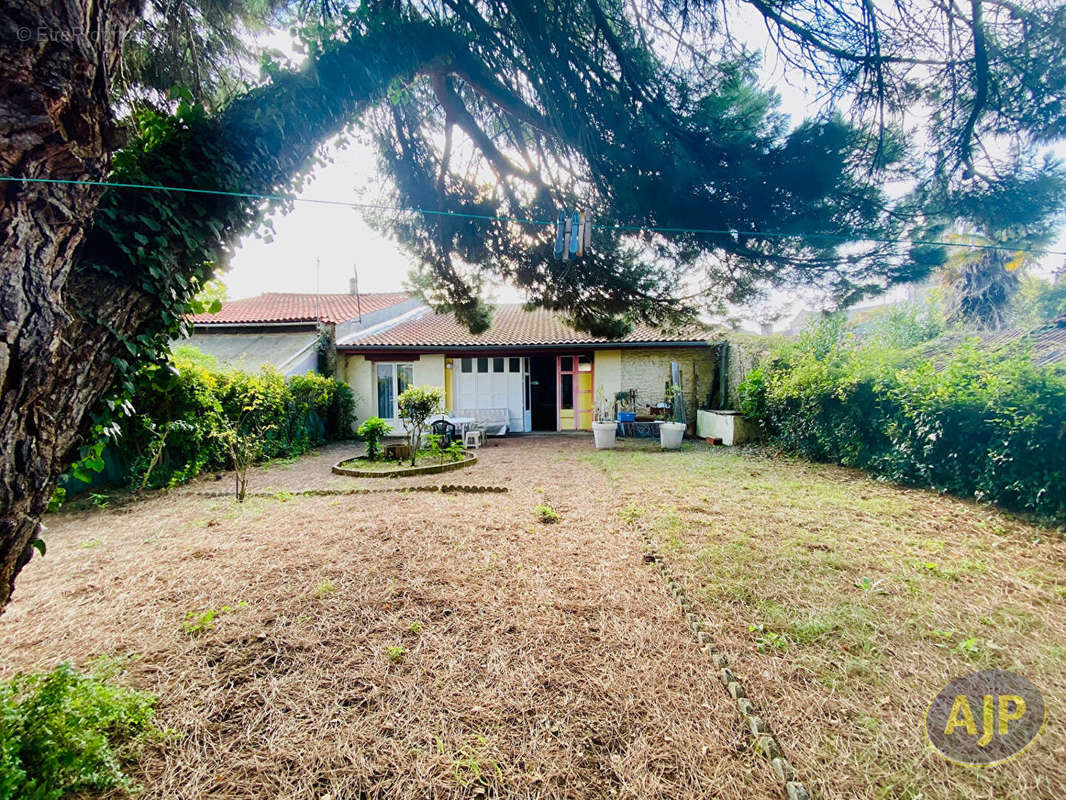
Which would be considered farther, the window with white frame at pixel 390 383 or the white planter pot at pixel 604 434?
the window with white frame at pixel 390 383

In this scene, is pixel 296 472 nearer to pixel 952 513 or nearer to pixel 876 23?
pixel 876 23

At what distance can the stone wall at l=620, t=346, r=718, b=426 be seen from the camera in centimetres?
1443

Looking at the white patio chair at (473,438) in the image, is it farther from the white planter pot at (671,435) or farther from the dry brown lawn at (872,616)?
the dry brown lawn at (872,616)

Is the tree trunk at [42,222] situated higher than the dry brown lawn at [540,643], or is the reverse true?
the tree trunk at [42,222]

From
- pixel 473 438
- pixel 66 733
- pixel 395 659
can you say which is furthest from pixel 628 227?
pixel 473 438

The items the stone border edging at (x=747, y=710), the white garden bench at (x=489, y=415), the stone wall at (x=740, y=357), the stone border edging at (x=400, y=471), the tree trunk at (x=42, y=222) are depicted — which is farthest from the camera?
the white garden bench at (x=489, y=415)

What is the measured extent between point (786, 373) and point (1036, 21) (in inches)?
322

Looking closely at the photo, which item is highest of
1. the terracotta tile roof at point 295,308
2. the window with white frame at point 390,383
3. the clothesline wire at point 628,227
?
the terracotta tile roof at point 295,308

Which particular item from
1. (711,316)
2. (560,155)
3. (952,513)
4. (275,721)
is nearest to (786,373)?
(952,513)

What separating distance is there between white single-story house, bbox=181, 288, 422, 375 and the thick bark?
949cm

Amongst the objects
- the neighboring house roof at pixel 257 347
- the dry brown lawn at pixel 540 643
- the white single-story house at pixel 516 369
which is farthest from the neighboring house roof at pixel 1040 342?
the neighboring house roof at pixel 257 347

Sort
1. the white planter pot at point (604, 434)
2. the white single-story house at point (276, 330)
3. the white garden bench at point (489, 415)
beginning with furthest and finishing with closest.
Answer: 1. the white garden bench at point (489, 415)
2. the white single-story house at point (276, 330)
3. the white planter pot at point (604, 434)

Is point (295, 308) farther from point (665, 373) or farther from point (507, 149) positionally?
point (507, 149)

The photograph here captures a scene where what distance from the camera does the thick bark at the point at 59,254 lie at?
1545mm
